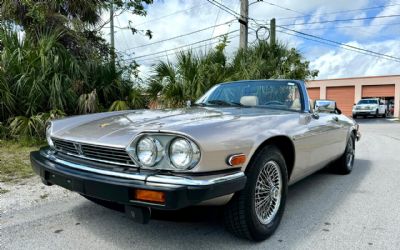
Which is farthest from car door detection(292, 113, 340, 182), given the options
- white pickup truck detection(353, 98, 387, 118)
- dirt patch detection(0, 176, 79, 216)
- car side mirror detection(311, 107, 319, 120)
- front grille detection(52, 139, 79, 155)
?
white pickup truck detection(353, 98, 387, 118)

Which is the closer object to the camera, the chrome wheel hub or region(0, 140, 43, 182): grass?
the chrome wheel hub

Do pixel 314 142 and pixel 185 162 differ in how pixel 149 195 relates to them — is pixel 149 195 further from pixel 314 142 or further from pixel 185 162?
pixel 314 142

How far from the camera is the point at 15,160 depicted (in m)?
5.31

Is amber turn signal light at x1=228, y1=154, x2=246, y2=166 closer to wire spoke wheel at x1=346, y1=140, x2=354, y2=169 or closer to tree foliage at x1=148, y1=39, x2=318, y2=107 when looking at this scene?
wire spoke wheel at x1=346, y1=140, x2=354, y2=169

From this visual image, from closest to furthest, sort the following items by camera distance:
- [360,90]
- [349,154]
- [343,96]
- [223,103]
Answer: [223,103] < [349,154] < [360,90] < [343,96]

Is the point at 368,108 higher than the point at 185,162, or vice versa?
the point at 185,162

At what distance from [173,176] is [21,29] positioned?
792cm

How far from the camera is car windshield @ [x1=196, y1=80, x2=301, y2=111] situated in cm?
386

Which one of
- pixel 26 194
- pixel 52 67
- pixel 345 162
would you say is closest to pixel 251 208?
pixel 26 194

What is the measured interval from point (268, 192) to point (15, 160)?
4.24 meters

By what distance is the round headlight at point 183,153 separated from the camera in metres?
2.18

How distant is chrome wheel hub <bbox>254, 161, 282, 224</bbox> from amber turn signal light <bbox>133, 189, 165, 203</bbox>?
0.88m

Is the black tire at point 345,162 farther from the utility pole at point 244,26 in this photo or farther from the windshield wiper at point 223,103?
the utility pole at point 244,26

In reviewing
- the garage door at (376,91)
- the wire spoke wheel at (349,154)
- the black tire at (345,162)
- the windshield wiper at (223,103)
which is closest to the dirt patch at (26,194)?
the windshield wiper at (223,103)
